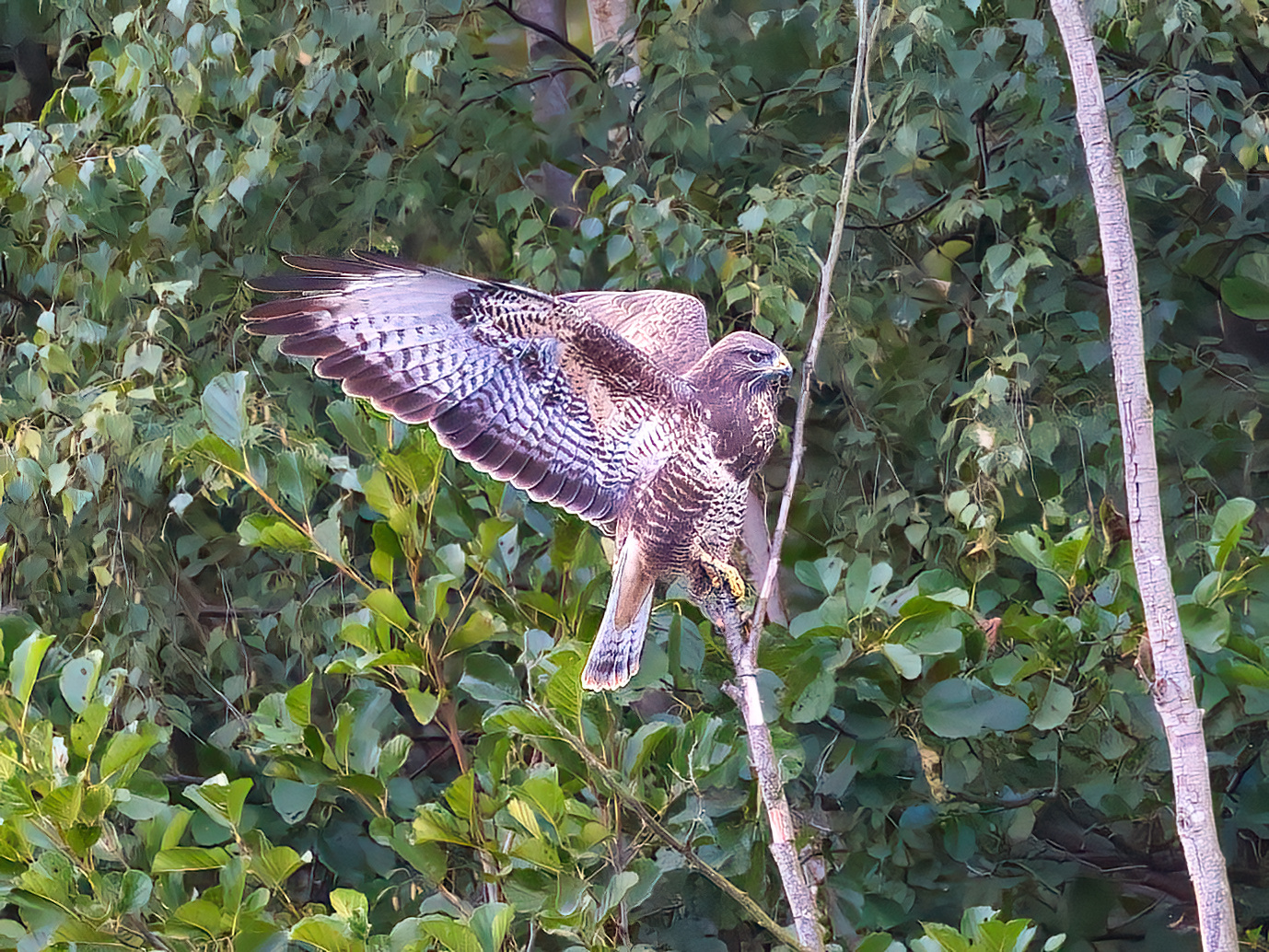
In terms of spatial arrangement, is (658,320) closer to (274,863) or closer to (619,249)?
(619,249)

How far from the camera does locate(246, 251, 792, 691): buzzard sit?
3.32 feet

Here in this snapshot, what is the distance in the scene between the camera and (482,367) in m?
1.03

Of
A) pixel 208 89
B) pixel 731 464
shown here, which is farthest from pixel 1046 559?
pixel 208 89

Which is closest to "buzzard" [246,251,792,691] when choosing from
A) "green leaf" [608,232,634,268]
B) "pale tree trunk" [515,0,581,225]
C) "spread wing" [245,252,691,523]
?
"spread wing" [245,252,691,523]

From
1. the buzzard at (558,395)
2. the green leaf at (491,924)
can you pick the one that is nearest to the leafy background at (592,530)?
the green leaf at (491,924)

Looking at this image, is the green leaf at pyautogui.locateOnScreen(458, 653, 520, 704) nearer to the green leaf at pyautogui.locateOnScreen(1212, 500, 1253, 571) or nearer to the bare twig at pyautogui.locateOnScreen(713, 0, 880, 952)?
the bare twig at pyautogui.locateOnScreen(713, 0, 880, 952)

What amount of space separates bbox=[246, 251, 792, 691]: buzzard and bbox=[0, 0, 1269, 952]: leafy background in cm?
11

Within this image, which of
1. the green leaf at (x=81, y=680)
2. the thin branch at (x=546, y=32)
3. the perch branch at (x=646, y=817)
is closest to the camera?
the perch branch at (x=646, y=817)

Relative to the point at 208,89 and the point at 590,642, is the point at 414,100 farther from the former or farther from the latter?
the point at 590,642

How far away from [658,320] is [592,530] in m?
0.20

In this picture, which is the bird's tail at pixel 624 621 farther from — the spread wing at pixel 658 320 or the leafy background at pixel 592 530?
the spread wing at pixel 658 320

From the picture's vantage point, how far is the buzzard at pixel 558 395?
1.01 m

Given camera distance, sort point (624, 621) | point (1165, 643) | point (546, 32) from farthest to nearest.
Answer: point (546, 32) < point (624, 621) < point (1165, 643)

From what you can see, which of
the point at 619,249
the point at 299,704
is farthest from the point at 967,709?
the point at 619,249
